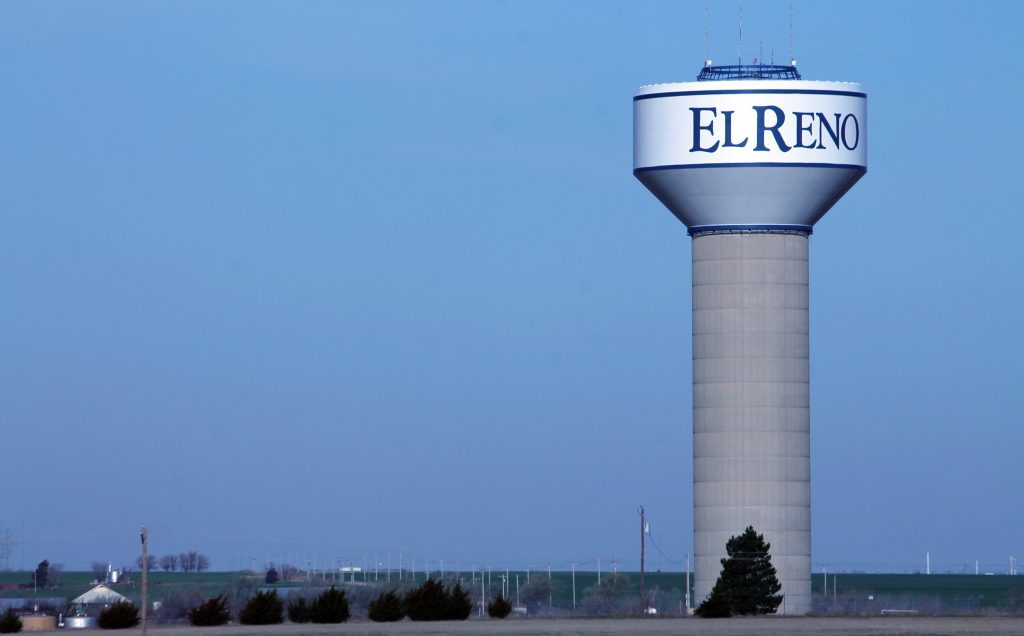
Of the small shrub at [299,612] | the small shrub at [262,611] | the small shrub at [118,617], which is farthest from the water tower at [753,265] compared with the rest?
the small shrub at [118,617]

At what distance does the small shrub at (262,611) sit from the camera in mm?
73688

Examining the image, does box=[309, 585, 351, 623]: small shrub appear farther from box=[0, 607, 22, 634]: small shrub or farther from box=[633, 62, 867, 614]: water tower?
box=[633, 62, 867, 614]: water tower

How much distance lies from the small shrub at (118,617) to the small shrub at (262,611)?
4.19 meters

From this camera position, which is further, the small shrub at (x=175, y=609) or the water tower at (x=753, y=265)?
the small shrub at (x=175, y=609)

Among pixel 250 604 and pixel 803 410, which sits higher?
pixel 803 410

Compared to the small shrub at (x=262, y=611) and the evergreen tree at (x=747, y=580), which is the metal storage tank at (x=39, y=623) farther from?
the evergreen tree at (x=747, y=580)

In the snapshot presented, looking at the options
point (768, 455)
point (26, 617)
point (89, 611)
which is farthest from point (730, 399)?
point (89, 611)

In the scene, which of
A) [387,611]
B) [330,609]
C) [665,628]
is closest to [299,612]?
[330,609]

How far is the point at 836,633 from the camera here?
64688mm

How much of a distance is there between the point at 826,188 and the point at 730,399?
9.71 metres

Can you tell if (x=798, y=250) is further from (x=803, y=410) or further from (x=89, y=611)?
(x=89, y=611)

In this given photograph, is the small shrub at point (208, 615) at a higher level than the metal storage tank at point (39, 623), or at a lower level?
higher

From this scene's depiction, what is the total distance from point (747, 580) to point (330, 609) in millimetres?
17519

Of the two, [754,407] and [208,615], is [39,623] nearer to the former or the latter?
[208,615]
